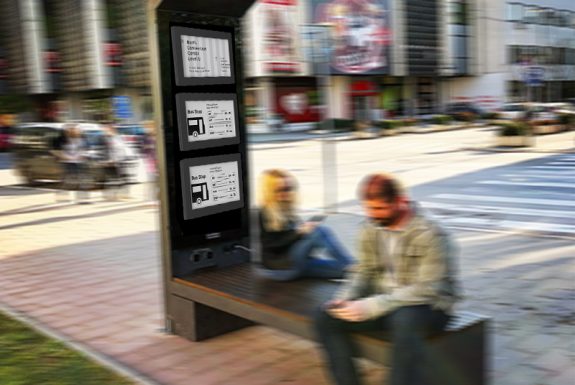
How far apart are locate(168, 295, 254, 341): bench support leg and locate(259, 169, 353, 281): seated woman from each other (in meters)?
0.54

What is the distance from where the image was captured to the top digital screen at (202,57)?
468 centimetres

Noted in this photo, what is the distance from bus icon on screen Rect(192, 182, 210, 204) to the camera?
4898 mm

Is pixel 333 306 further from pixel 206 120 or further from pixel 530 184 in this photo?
pixel 530 184

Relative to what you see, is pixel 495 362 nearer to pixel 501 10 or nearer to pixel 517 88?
pixel 501 10

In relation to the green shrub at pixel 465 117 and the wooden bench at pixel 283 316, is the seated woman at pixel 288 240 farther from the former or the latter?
the green shrub at pixel 465 117

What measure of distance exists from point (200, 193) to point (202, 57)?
1023 millimetres

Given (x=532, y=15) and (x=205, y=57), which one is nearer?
(x=205, y=57)

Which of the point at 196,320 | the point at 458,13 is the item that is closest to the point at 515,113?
the point at 458,13

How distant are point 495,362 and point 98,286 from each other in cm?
398

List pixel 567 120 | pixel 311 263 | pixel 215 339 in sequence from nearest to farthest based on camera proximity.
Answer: pixel 311 263 → pixel 215 339 → pixel 567 120

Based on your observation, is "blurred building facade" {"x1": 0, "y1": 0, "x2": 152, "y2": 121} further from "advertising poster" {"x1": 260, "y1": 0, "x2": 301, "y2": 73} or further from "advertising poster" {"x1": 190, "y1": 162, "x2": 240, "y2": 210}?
"advertising poster" {"x1": 190, "y1": 162, "x2": 240, "y2": 210}

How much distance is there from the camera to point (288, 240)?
15.4 ft

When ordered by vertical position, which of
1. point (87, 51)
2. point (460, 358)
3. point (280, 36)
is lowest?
point (460, 358)

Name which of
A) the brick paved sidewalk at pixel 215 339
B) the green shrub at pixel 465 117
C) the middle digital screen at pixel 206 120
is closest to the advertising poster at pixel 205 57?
the middle digital screen at pixel 206 120
